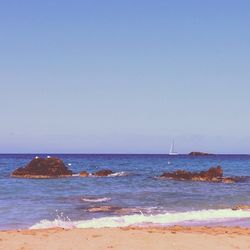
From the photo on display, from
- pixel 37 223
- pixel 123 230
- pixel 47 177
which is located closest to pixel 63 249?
pixel 123 230

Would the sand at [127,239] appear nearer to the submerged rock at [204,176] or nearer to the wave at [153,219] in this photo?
the wave at [153,219]

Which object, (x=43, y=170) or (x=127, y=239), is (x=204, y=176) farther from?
(x=127, y=239)

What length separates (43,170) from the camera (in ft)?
173

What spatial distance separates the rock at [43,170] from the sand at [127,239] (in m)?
37.5

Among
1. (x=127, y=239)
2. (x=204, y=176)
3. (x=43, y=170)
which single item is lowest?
(x=43, y=170)

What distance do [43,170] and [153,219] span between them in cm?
3493

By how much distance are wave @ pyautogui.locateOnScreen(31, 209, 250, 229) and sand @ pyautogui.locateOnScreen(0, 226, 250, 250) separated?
293 centimetres

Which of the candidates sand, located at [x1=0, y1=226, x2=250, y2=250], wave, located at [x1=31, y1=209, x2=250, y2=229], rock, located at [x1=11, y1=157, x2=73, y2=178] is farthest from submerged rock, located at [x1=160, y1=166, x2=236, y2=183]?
sand, located at [x1=0, y1=226, x2=250, y2=250]

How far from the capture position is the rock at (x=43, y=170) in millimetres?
51625

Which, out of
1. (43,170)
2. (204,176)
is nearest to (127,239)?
(204,176)

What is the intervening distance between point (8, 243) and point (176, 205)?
1393 cm

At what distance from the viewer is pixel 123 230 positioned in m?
14.8

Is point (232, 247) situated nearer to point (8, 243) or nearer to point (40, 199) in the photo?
point (8, 243)

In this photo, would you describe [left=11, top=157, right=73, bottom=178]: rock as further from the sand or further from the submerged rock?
the sand
